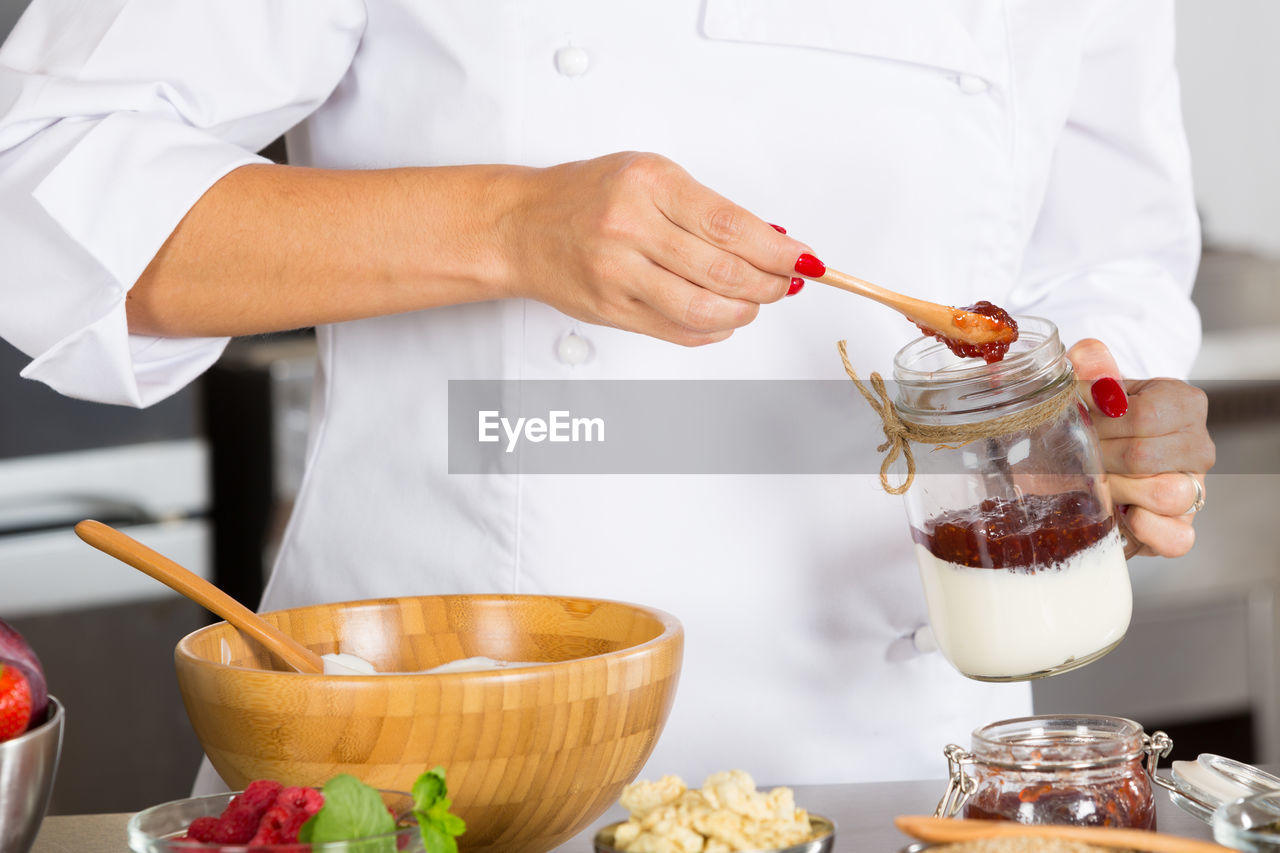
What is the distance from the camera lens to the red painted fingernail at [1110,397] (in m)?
0.79

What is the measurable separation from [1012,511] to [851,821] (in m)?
0.19

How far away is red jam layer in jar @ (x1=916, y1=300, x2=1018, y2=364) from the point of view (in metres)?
0.76

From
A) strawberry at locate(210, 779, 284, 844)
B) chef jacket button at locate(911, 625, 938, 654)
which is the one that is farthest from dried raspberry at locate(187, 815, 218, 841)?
chef jacket button at locate(911, 625, 938, 654)

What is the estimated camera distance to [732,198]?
2.99 ft

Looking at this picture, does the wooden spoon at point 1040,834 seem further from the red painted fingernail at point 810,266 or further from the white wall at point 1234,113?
the white wall at point 1234,113

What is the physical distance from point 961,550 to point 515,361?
34 centimetres

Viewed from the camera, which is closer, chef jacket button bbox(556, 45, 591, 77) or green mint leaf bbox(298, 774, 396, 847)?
green mint leaf bbox(298, 774, 396, 847)

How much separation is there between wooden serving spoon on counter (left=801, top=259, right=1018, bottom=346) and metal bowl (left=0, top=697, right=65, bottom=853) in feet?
1.48

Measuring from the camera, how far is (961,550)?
732 mm

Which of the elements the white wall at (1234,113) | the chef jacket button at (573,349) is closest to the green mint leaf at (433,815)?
the chef jacket button at (573,349)

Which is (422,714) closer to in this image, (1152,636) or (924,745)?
(924,745)

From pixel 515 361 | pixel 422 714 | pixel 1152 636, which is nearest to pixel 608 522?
pixel 515 361

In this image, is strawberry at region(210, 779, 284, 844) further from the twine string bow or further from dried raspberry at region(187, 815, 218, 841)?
the twine string bow

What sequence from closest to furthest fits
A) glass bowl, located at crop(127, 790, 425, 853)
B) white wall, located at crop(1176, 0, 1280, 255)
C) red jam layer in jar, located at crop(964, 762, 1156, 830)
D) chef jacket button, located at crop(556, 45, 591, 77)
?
glass bowl, located at crop(127, 790, 425, 853)
red jam layer in jar, located at crop(964, 762, 1156, 830)
chef jacket button, located at crop(556, 45, 591, 77)
white wall, located at crop(1176, 0, 1280, 255)
